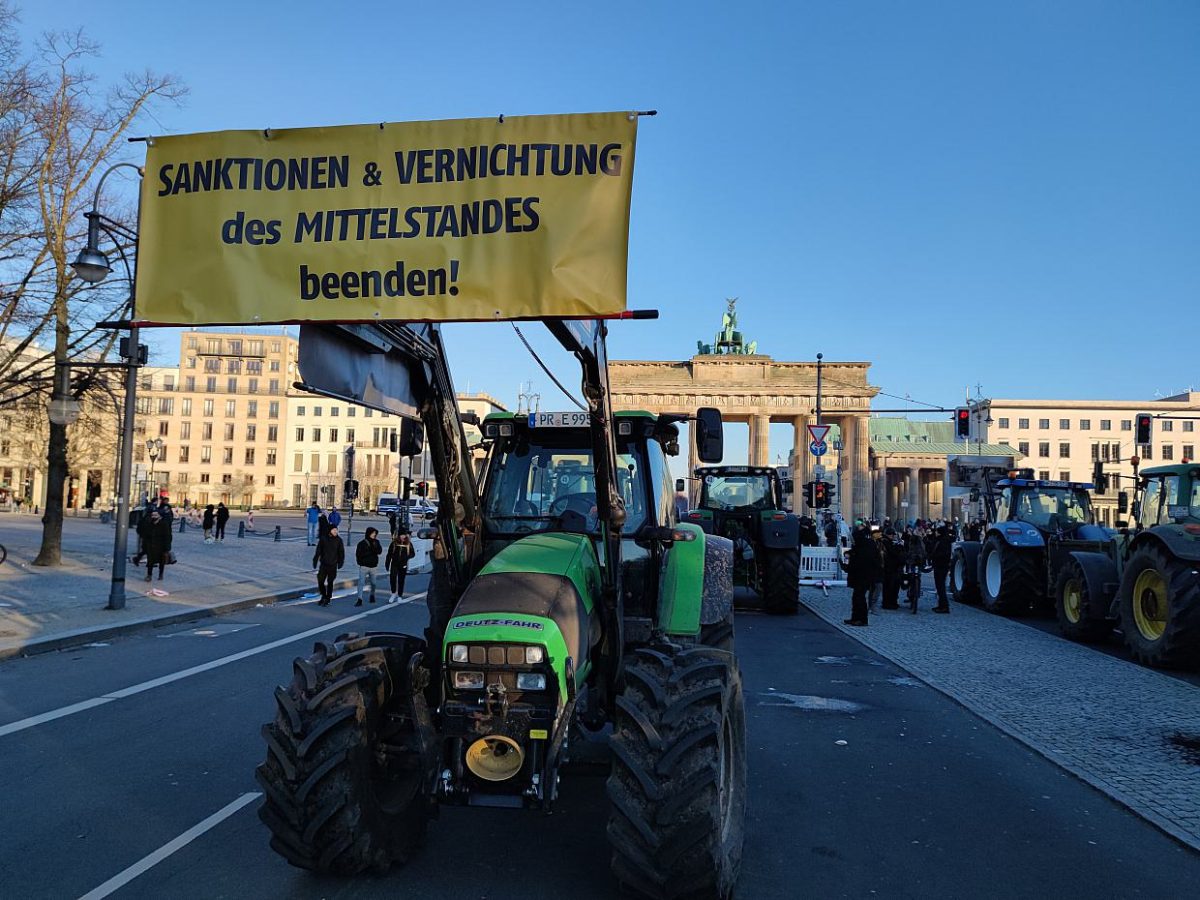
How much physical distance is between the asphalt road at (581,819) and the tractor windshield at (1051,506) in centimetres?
1027

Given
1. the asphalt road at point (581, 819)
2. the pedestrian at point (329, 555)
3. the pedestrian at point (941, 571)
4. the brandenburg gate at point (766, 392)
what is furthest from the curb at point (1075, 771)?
the brandenburg gate at point (766, 392)

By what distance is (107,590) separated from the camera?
57.9ft

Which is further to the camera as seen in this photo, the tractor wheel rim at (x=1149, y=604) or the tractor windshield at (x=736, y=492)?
the tractor windshield at (x=736, y=492)

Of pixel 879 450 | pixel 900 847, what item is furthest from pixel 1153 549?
pixel 879 450

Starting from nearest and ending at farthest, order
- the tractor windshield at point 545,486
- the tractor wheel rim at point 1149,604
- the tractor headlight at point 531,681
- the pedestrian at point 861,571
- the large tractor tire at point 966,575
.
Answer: the tractor headlight at point 531,681 < the tractor windshield at point 545,486 < the tractor wheel rim at point 1149,604 < the pedestrian at point 861,571 < the large tractor tire at point 966,575

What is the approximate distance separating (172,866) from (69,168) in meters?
20.8

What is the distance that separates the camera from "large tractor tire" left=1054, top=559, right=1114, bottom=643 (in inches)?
525

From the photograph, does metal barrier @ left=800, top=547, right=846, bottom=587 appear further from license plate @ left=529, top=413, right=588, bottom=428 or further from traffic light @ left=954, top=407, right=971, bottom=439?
license plate @ left=529, top=413, right=588, bottom=428

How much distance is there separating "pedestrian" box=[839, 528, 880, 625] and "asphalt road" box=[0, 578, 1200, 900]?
6.23 metres

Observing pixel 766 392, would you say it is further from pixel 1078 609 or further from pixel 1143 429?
pixel 1078 609

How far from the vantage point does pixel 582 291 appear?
3.82 metres

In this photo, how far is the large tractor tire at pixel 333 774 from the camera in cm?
402

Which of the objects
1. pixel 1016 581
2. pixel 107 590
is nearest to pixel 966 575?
pixel 1016 581

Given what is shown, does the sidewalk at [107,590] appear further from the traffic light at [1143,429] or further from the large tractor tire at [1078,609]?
the traffic light at [1143,429]
